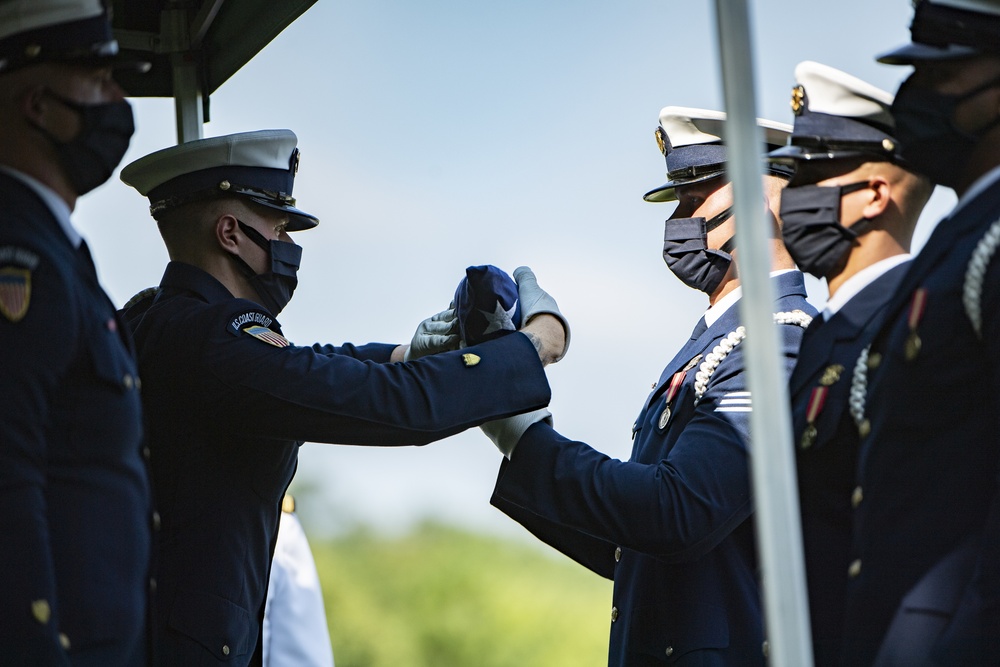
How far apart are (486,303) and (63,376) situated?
1400 millimetres

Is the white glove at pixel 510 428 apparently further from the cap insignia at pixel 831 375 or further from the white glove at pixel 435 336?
the cap insignia at pixel 831 375

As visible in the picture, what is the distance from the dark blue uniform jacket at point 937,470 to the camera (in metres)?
2.08

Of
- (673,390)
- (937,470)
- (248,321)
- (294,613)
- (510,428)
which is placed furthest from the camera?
(294,613)

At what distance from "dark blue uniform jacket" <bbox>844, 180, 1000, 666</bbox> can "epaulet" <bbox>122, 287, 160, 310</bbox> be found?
2.23 m

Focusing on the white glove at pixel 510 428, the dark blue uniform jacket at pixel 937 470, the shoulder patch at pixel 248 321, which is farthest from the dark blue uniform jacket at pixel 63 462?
the dark blue uniform jacket at pixel 937 470

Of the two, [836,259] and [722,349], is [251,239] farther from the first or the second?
[836,259]

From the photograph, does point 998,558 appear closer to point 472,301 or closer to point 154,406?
point 472,301

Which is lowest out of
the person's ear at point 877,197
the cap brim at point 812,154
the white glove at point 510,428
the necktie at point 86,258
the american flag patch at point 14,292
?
the white glove at point 510,428

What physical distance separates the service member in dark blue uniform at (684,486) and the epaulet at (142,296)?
1077 mm

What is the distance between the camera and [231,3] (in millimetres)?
4172

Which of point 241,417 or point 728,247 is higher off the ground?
point 728,247

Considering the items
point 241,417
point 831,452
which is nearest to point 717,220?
point 831,452

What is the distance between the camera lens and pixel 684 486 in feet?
10.8

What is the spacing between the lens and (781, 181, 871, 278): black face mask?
2.63 meters
